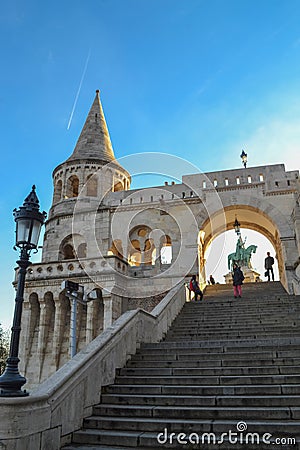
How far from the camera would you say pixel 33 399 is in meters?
3.76

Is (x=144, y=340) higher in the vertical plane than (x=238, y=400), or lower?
higher

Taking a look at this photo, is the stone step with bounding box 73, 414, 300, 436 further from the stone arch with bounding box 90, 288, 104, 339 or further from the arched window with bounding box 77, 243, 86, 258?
the arched window with bounding box 77, 243, 86, 258

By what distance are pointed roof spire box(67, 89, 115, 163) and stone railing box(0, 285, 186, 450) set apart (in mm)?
16227

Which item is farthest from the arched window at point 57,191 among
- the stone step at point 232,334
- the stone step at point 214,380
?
the stone step at point 214,380

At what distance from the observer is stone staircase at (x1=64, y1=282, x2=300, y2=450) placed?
155 inches

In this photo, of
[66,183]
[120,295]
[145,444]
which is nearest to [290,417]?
[145,444]

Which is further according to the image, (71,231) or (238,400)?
(71,231)

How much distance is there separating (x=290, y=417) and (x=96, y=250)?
1446 centimetres

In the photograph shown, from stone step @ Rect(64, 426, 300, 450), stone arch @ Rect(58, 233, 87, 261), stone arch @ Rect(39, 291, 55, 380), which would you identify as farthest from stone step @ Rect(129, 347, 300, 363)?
stone arch @ Rect(58, 233, 87, 261)

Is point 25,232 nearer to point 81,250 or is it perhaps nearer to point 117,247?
point 117,247

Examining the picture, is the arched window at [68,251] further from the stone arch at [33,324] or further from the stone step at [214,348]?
the stone step at [214,348]

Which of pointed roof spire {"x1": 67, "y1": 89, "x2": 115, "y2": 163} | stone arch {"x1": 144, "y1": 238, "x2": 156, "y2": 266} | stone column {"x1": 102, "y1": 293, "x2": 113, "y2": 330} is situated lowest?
stone column {"x1": 102, "y1": 293, "x2": 113, "y2": 330}

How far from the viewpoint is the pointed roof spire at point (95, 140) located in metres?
21.9

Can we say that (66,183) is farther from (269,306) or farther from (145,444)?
(145,444)
